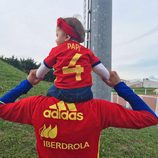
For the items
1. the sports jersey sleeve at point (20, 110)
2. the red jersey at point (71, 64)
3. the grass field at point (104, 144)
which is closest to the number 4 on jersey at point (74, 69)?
the red jersey at point (71, 64)

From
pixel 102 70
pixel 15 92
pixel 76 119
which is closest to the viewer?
pixel 76 119

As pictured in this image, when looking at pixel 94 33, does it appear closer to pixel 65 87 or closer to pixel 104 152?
pixel 65 87

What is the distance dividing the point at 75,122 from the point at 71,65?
1.23ft

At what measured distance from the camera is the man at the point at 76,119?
2.60 meters

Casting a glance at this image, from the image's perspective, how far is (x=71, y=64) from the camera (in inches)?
103

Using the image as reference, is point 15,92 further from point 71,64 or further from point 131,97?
point 131,97

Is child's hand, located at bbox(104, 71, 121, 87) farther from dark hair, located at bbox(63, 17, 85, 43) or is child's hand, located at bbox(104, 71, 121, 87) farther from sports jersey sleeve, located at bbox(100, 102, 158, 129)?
dark hair, located at bbox(63, 17, 85, 43)

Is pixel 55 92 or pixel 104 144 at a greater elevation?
pixel 55 92

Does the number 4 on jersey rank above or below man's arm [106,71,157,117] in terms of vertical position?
above

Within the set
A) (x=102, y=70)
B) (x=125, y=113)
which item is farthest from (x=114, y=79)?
(x=125, y=113)

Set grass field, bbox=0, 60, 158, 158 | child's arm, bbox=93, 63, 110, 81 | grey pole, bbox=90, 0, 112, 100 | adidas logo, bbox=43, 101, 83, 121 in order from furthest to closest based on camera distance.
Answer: grass field, bbox=0, 60, 158, 158 → grey pole, bbox=90, 0, 112, 100 → child's arm, bbox=93, 63, 110, 81 → adidas logo, bbox=43, 101, 83, 121

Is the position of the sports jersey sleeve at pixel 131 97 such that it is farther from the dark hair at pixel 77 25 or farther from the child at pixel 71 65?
the dark hair at pixel 77 25

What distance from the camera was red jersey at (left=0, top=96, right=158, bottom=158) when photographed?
8.54 ft

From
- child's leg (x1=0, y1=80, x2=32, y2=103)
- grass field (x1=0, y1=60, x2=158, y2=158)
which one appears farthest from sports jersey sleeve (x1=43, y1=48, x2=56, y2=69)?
grass field (x1=0, y1=60, x2=158, y2=158)
